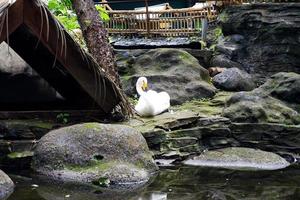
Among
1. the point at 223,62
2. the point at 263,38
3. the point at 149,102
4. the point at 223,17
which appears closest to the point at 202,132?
the point at 149,102

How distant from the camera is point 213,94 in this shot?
1090cm

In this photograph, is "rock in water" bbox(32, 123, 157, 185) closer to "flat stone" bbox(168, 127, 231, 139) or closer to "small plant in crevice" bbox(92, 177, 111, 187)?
"small plant in crevice" bbox(92, 177, 111, 187)

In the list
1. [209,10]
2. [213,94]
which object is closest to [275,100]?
→ [213,94]

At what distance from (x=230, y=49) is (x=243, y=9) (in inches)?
43.9

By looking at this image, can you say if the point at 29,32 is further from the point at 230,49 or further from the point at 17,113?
the point at 230,49

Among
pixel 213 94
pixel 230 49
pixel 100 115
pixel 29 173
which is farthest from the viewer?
pixel 230 49

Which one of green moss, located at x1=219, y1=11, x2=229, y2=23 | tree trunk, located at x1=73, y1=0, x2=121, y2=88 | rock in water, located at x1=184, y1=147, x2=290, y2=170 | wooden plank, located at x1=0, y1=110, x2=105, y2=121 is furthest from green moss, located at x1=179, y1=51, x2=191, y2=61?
rock in water, located at x1=184, y1=147, x2=290, y2=170

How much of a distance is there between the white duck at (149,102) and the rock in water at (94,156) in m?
1.33

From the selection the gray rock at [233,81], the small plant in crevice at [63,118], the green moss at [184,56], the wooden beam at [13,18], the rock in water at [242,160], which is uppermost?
the wooden beam at [13,18]

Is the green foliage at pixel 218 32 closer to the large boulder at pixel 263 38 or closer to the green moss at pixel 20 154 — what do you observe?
the large boulder at pixel 263 38

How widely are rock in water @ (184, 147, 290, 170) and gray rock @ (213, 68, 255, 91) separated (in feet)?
9.15

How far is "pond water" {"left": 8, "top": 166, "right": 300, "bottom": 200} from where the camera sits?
666 centimetres

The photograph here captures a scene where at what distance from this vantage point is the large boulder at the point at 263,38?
11922 millimetres

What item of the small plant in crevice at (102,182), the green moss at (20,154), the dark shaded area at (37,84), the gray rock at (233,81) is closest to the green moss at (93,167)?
the small plant in crevice at (102,182)
